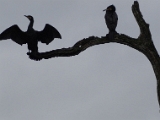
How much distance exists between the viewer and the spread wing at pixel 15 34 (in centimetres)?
1592

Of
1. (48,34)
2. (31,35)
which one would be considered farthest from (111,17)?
(31,35)

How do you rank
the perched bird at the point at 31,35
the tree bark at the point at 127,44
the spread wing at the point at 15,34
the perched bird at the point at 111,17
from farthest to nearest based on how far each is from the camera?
1. the spread wing at the point at 15,34
2. the perched bird at the point at 31,35
3. the perched bird at the point at 111,17
4. the tree bark at the point at 127,44

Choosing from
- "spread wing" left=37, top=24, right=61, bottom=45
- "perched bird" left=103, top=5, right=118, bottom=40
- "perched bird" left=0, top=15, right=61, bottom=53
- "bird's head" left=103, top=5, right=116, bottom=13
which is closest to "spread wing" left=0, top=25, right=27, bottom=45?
"perched bird" left=0, top=15, right=61, bottom=53

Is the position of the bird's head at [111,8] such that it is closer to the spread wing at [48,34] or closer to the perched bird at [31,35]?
the perched bird at [31,35]

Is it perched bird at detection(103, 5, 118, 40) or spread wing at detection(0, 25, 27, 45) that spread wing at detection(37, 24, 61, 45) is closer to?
spread wing at detection(0, 25, 27, 45)

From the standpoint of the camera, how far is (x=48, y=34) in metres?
16.6

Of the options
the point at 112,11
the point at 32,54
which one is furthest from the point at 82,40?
the point at 112,11

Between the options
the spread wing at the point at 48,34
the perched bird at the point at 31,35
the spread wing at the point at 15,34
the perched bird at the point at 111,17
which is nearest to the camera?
the perched bird at the point at 111,17

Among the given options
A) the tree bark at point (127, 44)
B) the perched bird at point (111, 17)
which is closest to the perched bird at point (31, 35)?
the perched bird at point (111, 17)

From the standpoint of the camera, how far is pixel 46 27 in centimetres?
1669

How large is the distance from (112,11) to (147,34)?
2.27 meters

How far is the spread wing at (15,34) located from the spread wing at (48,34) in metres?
0.50

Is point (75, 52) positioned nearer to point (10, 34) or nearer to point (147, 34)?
point (147, 34)

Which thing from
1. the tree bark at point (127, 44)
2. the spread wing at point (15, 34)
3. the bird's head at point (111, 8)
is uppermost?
the bird's head at point (111, 8)
